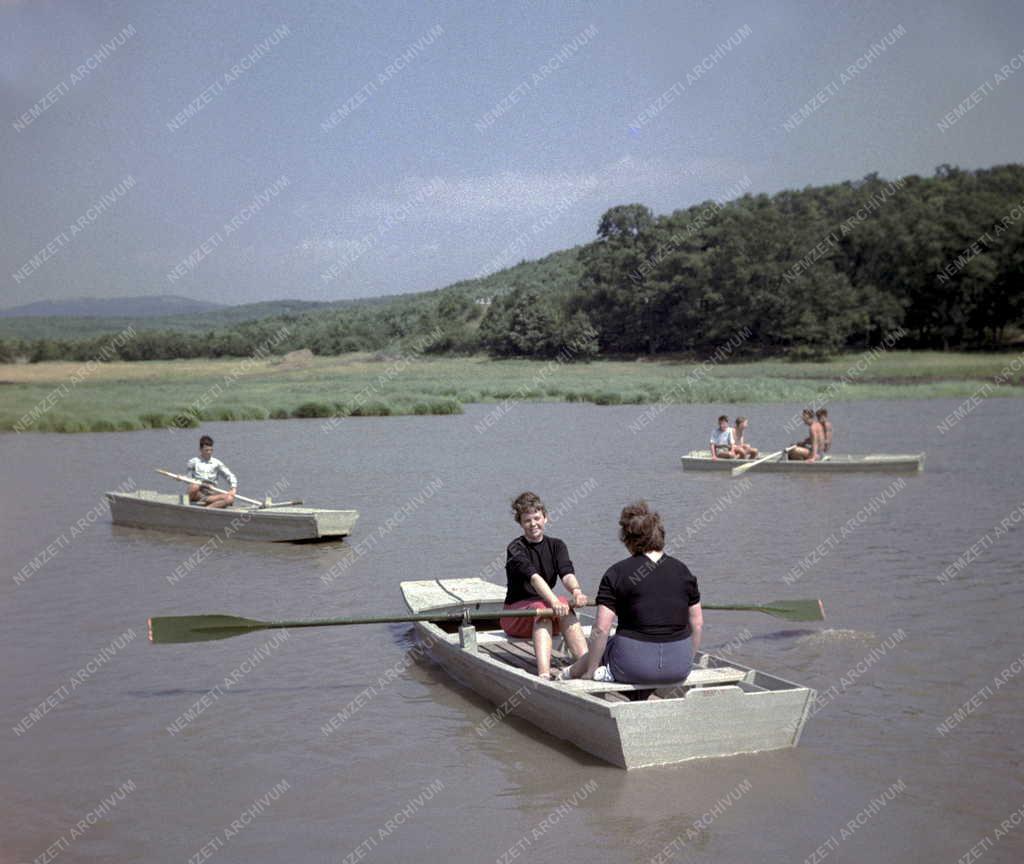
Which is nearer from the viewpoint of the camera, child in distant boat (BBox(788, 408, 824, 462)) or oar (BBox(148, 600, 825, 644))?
oar (BBox(148, 600, 825, 644))

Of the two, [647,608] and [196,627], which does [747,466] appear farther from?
[647,608]

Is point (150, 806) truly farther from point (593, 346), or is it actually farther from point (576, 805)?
point (593, 346)

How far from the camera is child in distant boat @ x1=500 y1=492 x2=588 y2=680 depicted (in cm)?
716

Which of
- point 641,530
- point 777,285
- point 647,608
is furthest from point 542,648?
point 777,285

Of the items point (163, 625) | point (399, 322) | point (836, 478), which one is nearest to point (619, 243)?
point (399, 322)

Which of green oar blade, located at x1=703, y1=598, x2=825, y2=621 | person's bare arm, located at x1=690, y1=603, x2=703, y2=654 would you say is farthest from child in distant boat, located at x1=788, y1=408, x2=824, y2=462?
person's bare arm, located at x1=690, y1=603, x2=703, y2=654

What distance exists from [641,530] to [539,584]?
47.2 inches

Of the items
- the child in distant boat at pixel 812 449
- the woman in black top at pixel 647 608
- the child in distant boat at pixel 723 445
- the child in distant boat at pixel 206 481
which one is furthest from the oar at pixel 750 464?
the woman in black top at pixel 647 608

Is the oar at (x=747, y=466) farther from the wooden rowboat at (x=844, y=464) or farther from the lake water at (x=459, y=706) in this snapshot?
the lake water at (x=459, y=706)

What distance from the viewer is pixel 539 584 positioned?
7.36m

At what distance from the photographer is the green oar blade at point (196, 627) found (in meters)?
8.11

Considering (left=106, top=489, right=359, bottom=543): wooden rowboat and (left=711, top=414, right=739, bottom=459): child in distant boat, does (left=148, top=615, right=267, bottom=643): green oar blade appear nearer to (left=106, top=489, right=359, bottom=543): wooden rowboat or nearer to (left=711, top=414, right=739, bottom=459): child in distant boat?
(left=106, top=489, right=359, bottom=543): wooden rowboat

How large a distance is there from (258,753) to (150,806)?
0.91 m

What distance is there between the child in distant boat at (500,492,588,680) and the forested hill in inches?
2128
